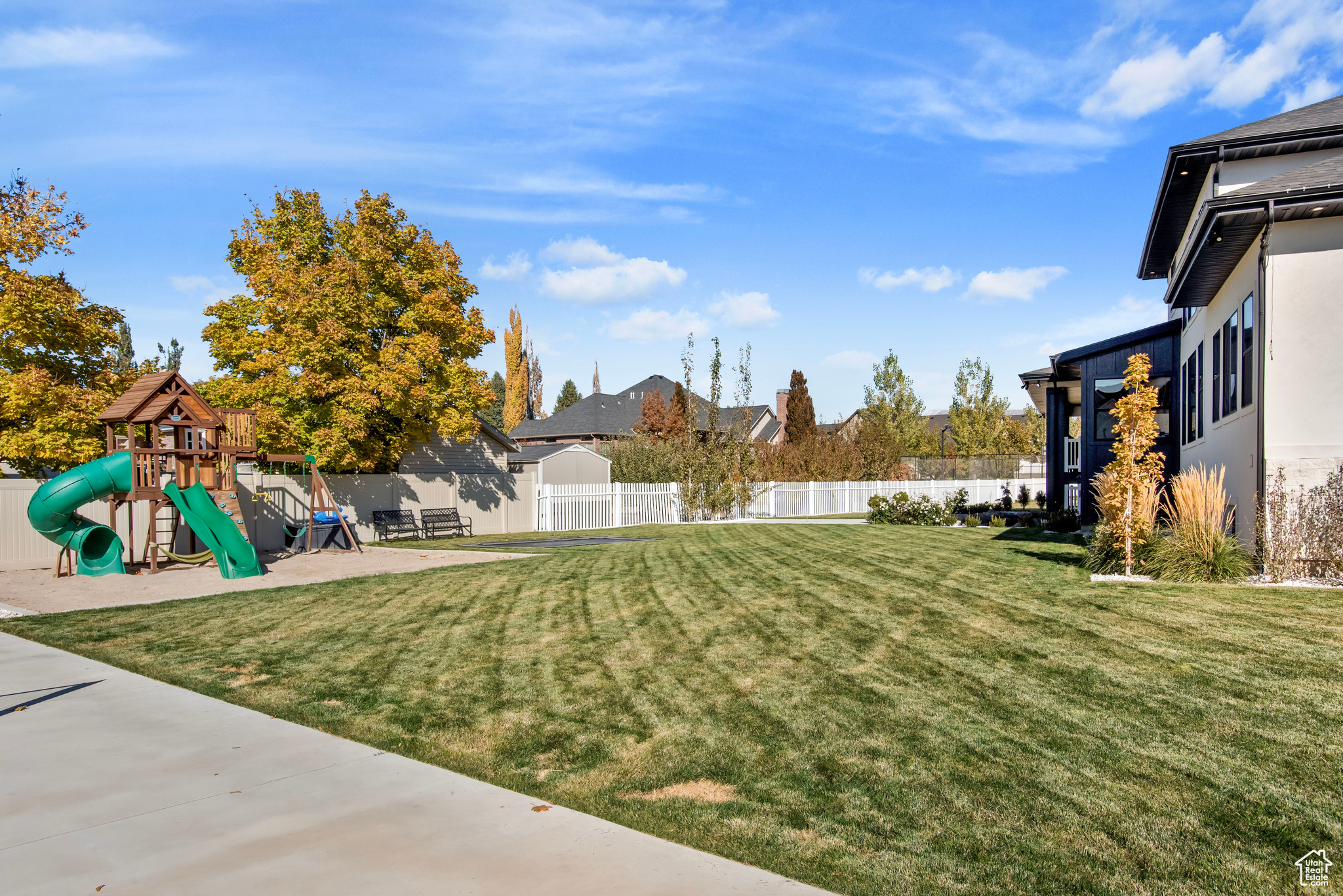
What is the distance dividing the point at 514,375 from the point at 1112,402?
54.7 m

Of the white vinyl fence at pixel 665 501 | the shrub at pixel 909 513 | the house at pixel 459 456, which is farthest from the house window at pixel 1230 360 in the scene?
the house at pixel 459 456

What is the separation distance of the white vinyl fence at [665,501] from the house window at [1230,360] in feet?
42.6

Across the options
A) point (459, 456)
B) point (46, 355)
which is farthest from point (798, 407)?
point (46, 355)

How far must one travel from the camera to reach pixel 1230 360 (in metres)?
12.9

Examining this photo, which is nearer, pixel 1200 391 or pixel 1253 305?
pixel 1253 305

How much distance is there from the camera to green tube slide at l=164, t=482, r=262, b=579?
14500 millimetres

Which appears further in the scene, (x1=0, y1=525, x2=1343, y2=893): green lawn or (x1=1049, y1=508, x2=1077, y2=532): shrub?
(x1=1049, y1=508, x2=1077, y2=532): shrub

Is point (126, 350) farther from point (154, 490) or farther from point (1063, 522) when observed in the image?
point (1063, 522)

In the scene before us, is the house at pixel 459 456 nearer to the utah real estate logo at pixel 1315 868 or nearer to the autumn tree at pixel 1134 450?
the autumn tree at pixel 1134 450

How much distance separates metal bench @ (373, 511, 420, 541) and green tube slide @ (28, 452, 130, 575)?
8.44 m

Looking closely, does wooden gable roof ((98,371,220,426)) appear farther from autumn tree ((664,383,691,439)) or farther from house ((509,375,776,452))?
house ((509,375,776,452))

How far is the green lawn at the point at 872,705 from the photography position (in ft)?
12.6

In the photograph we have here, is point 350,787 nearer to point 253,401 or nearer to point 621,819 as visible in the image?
point 621,819

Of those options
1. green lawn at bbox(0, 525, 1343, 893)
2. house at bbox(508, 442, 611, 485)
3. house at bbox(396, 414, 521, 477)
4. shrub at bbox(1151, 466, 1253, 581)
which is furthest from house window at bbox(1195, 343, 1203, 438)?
house at bbox(508, 442, 611, 485)
